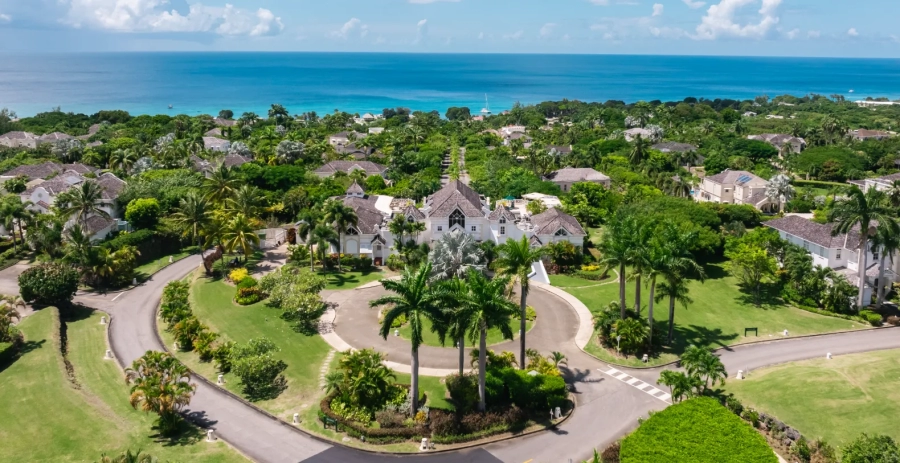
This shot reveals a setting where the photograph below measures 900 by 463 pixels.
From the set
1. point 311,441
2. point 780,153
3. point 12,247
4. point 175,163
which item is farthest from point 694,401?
point 780,153

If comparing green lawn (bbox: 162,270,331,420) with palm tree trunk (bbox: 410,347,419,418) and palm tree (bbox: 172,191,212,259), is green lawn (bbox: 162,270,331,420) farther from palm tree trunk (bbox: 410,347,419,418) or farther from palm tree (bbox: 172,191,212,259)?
palm tree trunk (bbox: 410,347,419,418)

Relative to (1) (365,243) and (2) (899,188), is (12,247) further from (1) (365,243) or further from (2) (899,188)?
(2) (899,188)

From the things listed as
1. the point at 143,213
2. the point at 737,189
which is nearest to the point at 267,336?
the point at 143,213

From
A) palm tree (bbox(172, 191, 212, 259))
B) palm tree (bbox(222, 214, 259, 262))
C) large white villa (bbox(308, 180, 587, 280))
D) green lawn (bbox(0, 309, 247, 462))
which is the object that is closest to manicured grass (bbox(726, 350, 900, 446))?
large white villa (bbox(308, 180, 587, 280))

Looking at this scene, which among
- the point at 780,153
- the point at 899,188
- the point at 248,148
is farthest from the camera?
the point at 780,153

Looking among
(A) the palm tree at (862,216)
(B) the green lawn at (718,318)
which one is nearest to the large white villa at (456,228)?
(B) the green lawn at (718,318)

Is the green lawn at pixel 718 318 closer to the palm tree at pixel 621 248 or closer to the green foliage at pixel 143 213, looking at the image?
the palm tree at pixel 621 248
